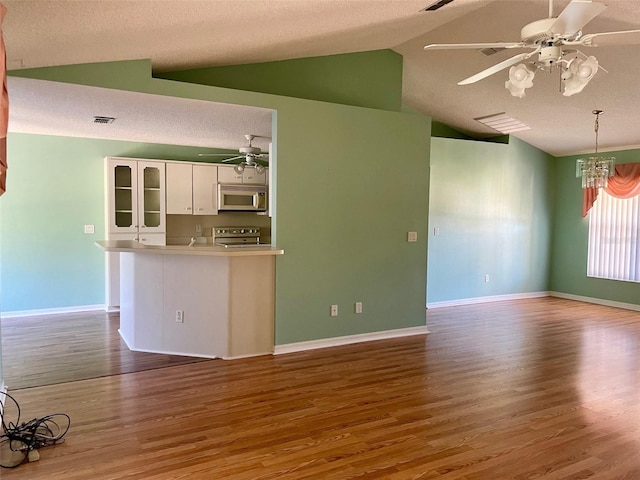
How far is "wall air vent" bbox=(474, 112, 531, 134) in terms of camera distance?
6.64m

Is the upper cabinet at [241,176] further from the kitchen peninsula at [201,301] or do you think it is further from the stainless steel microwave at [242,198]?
the kitchen peninsula at [201,301]

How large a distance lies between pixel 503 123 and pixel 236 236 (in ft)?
14.8

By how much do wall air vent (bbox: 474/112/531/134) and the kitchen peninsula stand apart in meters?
4.25

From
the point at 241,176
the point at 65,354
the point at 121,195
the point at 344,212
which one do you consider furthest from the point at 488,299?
the point at 65,354

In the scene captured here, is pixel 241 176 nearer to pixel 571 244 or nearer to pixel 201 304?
pixel 201 304

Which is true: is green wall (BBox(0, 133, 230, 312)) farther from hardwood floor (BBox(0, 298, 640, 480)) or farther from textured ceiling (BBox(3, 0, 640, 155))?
hardwood floor (BBox(0, 298, 640, 480))

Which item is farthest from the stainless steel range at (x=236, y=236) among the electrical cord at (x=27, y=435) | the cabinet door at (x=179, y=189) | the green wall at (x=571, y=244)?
the green wall at (x=571, y=244)

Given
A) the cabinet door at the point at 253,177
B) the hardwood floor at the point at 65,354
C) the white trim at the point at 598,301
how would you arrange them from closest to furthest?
the hardwood floor at the point at 65,354 → the white trim at the point at 598,301 → the cabinet door at the point at 253,177

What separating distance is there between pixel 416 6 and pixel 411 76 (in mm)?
2265

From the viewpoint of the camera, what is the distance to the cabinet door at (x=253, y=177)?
23.4ft

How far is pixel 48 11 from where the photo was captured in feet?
8.02

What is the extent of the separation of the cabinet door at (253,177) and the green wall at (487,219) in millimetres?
2666

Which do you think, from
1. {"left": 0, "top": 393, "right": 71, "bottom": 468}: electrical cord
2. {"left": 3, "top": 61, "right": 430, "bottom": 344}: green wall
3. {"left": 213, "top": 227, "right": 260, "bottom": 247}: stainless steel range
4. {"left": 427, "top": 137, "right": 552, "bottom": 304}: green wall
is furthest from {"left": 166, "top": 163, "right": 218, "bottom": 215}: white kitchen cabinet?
{"left": 0, "top": 393, "right": 71, "bottom": 468}: electrical cord

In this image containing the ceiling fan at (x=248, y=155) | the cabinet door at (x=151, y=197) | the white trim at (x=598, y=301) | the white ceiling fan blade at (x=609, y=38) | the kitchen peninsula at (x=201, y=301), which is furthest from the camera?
the white trim at (x=598, y=301)
